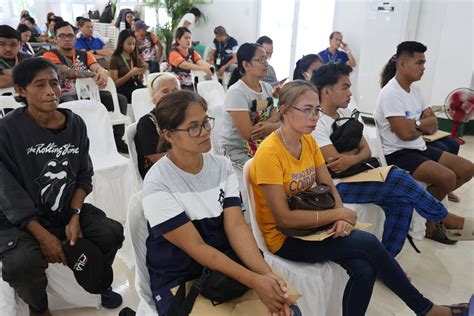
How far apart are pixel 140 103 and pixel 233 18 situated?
5882 millimetres

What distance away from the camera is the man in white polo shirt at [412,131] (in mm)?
2570

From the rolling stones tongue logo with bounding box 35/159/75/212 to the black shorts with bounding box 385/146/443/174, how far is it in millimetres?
2051

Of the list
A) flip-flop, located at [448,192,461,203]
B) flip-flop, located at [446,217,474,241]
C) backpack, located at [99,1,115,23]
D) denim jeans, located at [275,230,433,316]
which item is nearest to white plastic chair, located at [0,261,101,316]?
denim jeans, located at [275,230,433,316]

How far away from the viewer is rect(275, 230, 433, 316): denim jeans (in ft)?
5.33

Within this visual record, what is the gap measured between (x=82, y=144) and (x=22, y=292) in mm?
699

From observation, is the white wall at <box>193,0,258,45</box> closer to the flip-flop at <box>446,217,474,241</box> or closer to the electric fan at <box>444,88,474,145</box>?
the electric fan at <box>444,88,474,145</box>

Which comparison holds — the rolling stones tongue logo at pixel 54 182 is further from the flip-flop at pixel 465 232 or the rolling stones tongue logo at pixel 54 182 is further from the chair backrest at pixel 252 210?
the flip-flop at pixel 465 232

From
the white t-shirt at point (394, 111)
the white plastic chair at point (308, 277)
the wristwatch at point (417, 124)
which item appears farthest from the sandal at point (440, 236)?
the white plastic chair at point (308, 277)

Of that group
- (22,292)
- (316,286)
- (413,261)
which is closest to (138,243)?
(22,292)

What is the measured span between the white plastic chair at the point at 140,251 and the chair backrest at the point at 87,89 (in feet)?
8.52

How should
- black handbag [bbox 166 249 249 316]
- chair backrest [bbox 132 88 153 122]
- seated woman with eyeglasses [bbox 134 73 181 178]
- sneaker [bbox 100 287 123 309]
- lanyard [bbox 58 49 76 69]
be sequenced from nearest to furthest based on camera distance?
black handbag [bbox 166 249 249 316]
sneaker [bbox 100 287 123 309]
seated woman with eyeglasses [bbox 134 73 181 178]
chair backrest [bbox 132 88 153 122]
lanyard [bbox 58 49 76 69]

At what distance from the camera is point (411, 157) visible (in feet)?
8.61

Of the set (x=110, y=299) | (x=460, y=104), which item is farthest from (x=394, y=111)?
(x=110, y=299)

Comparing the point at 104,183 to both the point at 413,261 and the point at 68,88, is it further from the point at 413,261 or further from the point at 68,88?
the point at 413,261
